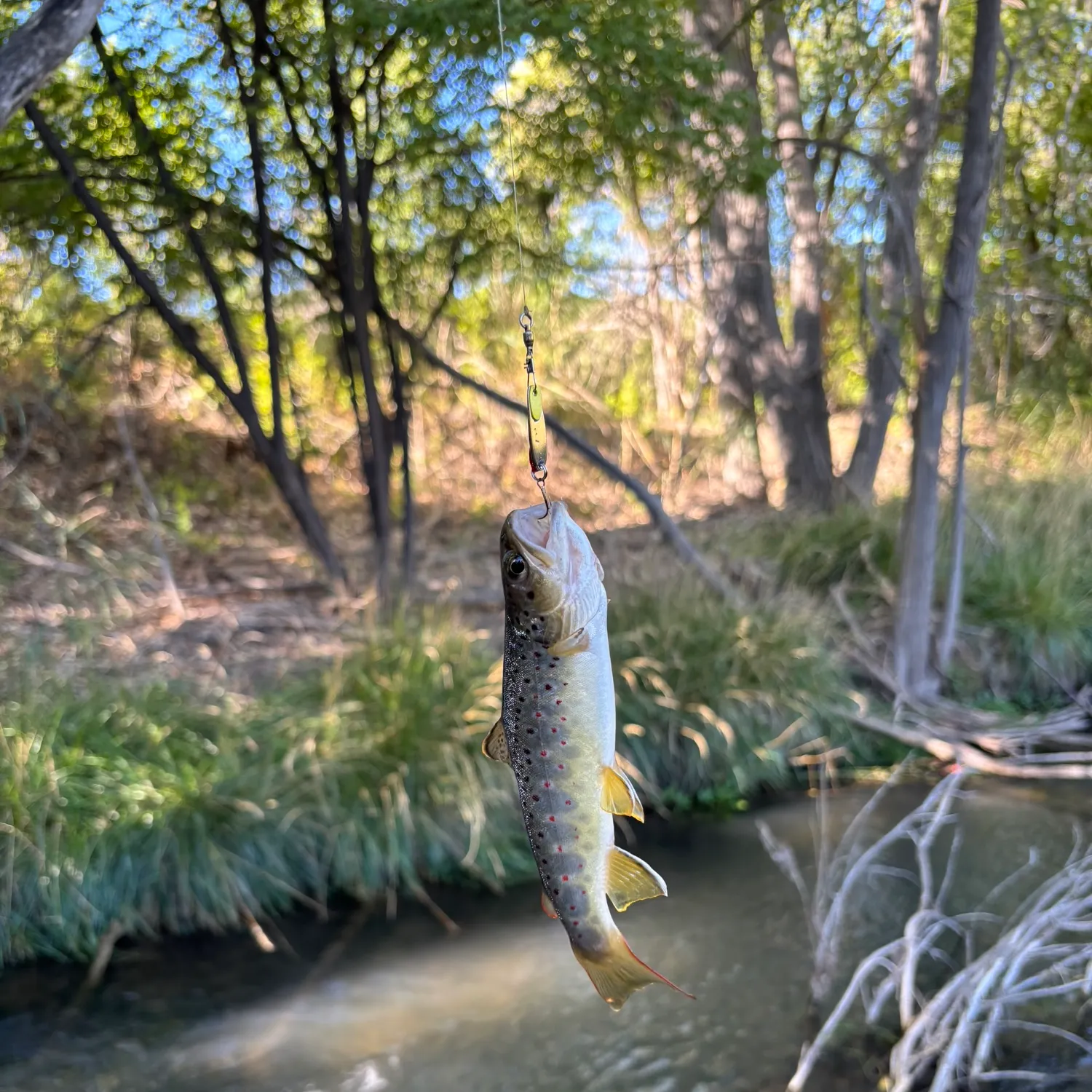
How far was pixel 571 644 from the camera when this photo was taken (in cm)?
153

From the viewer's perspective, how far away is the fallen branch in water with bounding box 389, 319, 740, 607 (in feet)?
18.8

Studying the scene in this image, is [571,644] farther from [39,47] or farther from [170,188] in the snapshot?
[170,188]

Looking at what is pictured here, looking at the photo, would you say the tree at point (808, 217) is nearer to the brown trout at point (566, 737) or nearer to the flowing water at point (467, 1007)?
the flowing water at point (467, 1007)

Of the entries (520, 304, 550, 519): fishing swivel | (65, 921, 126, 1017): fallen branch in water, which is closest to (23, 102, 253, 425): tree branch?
(65, 921, 126, 1017): fallen branch in water

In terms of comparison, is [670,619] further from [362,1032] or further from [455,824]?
[362,1032]

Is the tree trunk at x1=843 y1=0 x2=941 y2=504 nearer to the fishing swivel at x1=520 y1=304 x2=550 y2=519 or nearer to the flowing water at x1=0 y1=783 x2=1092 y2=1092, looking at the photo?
the flowing water at x1=0 y1=783 x2=1092 y2=1092

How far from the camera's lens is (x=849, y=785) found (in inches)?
240

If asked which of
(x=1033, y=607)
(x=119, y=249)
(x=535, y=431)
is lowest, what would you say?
(x=1033, y=607)

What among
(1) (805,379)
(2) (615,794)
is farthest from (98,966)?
(1) (805,379)

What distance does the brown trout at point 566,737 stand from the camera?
4.95 feet

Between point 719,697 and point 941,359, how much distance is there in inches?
99.5

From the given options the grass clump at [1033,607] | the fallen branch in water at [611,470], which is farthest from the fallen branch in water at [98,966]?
Answer: the grass clump at [1033,607]

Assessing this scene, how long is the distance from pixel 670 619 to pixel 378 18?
12.3 ft

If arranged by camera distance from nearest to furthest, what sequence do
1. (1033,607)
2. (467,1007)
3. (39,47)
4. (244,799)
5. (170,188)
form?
(39,47) → (467,1007) → (244,799) → (170,188) → (1033,607)
